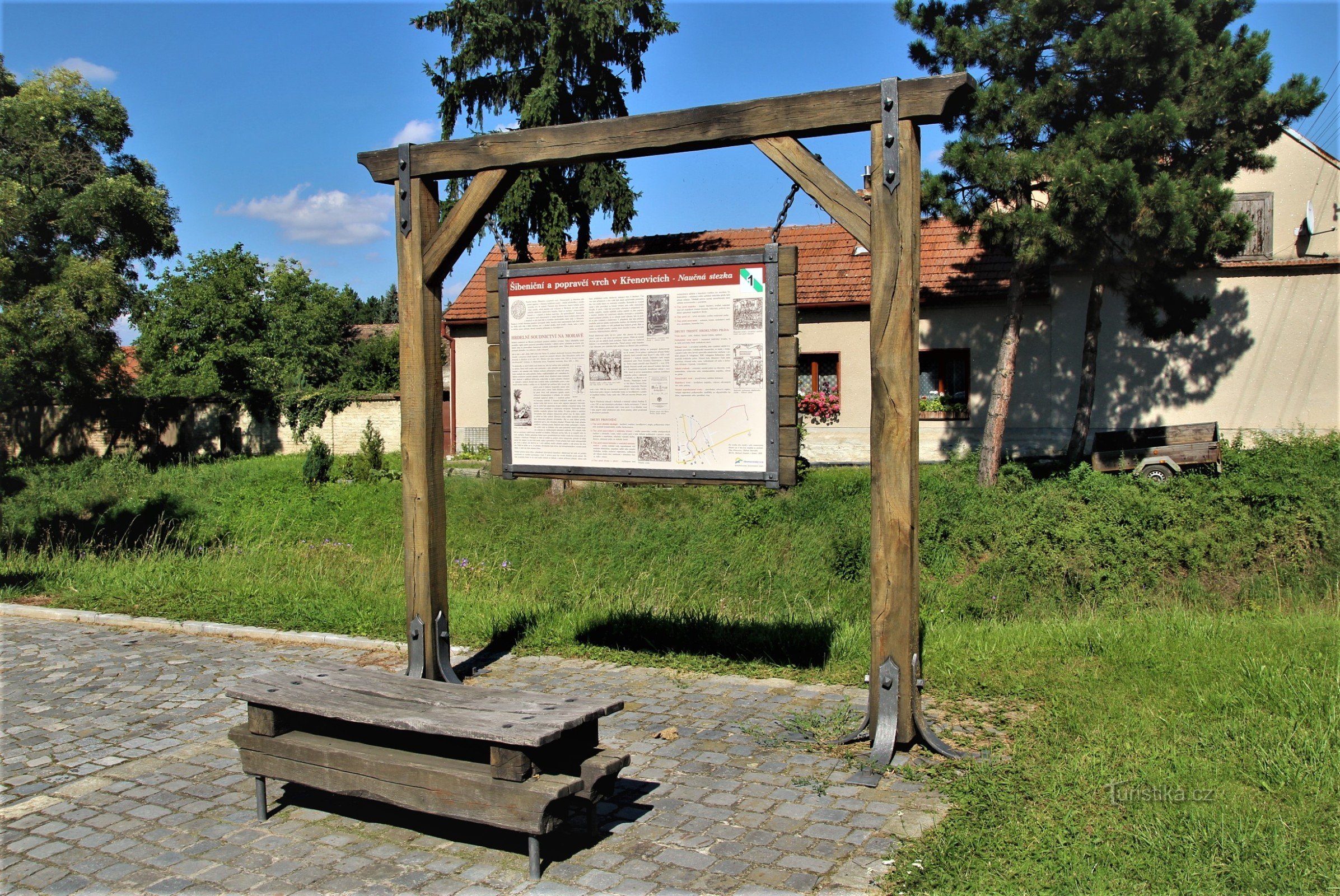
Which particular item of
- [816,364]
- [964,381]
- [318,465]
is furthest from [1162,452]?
[318,465]

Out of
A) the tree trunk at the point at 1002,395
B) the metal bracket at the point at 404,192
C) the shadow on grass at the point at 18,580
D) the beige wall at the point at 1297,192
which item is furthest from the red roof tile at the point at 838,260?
the metal bracket at the point at 404,192

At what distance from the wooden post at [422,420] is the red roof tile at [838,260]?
15.1 m

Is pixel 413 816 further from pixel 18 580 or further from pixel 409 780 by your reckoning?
pixel 18 580

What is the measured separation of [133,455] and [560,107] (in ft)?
59.8

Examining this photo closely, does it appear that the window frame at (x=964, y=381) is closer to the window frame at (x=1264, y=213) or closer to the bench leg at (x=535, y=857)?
the window frame at (x=1264, y=213)

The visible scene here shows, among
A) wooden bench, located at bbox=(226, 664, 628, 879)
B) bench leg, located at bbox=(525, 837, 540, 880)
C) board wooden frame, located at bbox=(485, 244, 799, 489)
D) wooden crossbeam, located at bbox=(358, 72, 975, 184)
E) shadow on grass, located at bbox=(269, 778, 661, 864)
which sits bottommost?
shadow on grass, located at bbox=(269, 778, 661, 864)

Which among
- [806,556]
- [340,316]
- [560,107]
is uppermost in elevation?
[560,107]

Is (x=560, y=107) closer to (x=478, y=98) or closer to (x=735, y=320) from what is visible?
(x=478, y=98)

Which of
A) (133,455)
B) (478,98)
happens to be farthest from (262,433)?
(478,98)

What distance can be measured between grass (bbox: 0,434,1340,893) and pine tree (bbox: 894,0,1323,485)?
4.10m

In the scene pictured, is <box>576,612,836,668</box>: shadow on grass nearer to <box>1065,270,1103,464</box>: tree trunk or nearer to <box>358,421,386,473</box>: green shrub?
<box>1065,270,1103,464</box>: tree trunk

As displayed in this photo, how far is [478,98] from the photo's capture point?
20.6 m

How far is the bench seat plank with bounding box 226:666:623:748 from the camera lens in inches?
148

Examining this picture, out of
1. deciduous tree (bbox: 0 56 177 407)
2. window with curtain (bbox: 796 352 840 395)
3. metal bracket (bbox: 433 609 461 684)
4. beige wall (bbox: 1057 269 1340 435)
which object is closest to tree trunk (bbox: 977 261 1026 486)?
beige wall (bbox: 1057 269 1340 435)
